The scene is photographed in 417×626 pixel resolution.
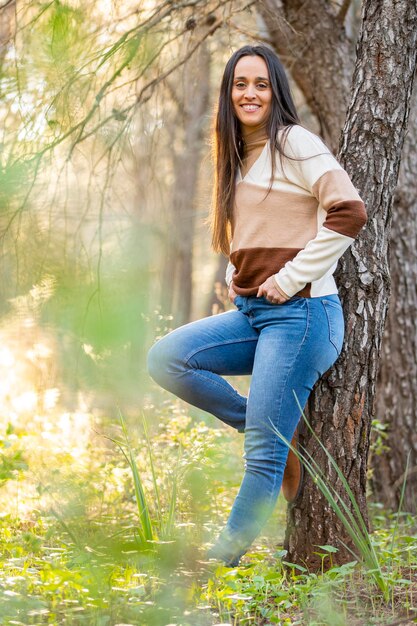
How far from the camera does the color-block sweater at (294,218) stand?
2416mm

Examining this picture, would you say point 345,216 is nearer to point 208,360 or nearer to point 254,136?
point 254,136

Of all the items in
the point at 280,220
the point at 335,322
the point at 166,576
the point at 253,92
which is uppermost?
the point at 253,92

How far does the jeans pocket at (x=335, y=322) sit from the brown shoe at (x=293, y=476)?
0.42 m

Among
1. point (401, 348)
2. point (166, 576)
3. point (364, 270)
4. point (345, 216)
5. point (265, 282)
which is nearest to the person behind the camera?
point (166, 576)

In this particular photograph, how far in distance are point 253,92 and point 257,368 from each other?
1017mm

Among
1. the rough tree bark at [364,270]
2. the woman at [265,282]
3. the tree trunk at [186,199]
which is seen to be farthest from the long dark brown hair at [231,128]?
the tree trunk at [186,199]

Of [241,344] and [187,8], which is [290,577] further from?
[187,8]

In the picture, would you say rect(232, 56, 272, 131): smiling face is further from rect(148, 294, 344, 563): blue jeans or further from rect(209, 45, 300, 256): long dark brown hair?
Answer: rect(148, 294, 344, 563): blue jeans

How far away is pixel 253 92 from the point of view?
2.66 metres

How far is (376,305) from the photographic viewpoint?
9.10ft

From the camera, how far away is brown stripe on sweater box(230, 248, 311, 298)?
99.8 inches

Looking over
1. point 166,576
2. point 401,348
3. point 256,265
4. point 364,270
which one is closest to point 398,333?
point 401,348

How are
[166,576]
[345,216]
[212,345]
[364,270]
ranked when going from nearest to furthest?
[166,576]
[345,216]
[212,345]
[364,270]

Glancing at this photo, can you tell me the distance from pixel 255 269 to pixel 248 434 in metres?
0.58
